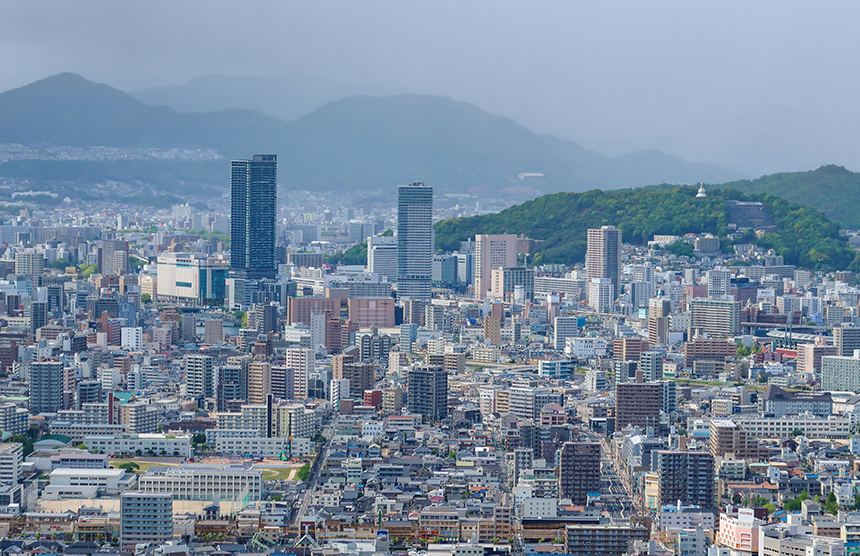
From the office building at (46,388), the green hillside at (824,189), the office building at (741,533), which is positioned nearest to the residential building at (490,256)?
the green hillside at (824,189)

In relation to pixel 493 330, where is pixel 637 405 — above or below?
below

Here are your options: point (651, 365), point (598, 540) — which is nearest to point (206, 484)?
point (598, 540)

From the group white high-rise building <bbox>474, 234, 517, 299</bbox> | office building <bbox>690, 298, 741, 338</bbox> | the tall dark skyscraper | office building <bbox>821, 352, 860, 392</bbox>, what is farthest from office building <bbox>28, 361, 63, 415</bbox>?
white high-rise building <bbox>474, 234, 517, 299</bbox>

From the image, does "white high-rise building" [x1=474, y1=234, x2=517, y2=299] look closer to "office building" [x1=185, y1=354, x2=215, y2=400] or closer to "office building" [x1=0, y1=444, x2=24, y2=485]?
"office building" [x1=185, y1=354, x2=215, y2=400]

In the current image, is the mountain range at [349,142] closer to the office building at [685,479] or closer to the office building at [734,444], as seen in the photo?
the office building at [734,444]

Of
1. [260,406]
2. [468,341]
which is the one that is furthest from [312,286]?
[260,406]

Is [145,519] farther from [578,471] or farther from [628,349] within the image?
[628,349]

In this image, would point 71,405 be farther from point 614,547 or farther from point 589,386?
point 614,547
